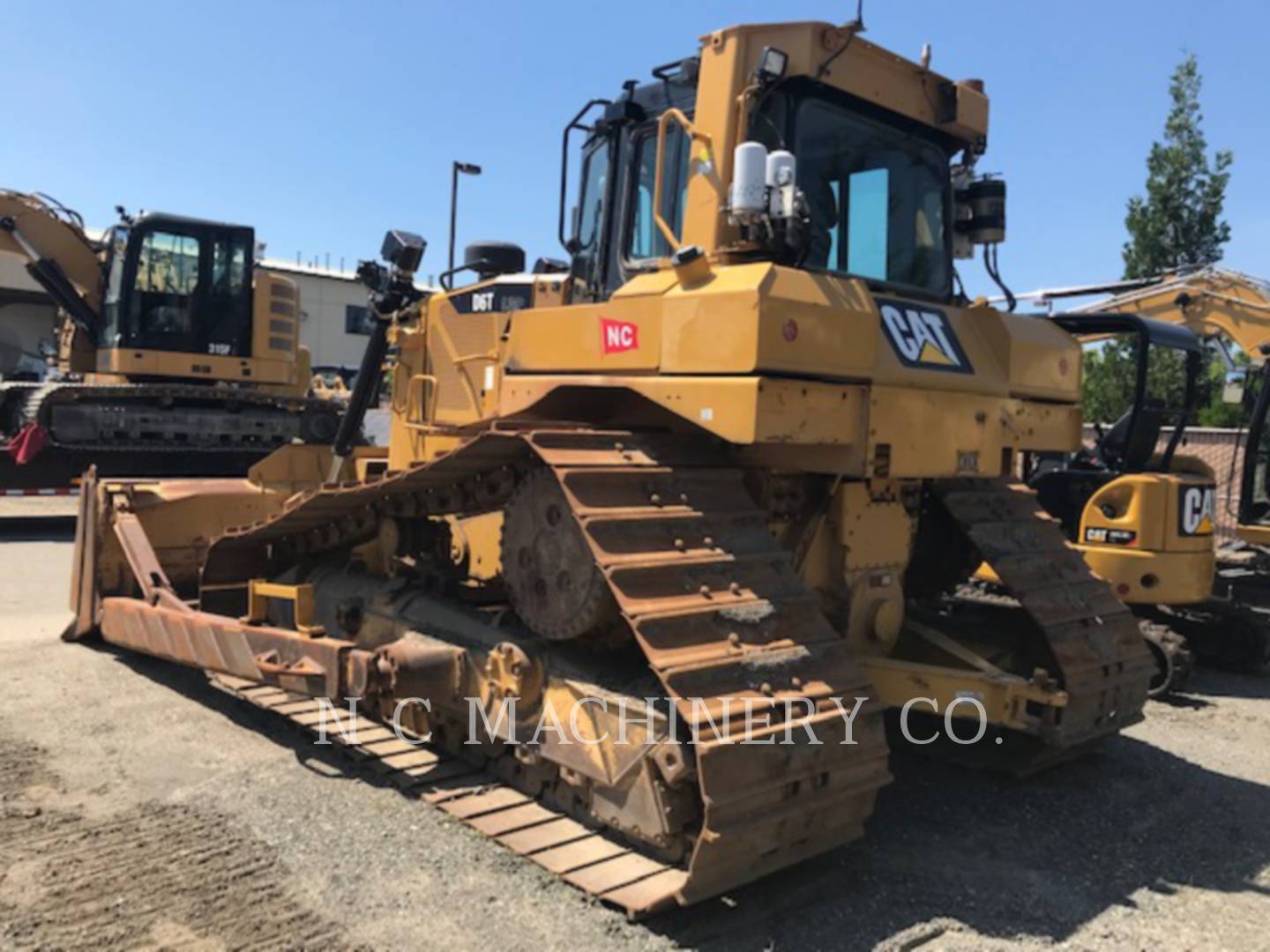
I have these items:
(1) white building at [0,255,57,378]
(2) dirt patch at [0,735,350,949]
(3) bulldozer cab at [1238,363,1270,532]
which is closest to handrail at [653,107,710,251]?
(2) dirt patch at [0,735,350,949]

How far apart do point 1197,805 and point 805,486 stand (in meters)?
2.57

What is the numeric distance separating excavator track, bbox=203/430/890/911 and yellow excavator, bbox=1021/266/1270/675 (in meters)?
4.62

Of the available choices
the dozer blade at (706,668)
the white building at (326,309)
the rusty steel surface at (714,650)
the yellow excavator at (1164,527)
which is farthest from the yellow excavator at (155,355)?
the white building at (326,309)

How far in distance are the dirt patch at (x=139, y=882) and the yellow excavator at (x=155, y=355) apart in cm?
1040

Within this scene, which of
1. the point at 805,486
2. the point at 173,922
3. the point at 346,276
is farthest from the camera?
the point at 346,276

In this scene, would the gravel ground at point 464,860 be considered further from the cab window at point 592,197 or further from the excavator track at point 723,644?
the cab window at point 592,197

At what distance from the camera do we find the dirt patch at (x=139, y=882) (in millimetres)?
3453

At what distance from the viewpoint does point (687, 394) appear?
13.6ft

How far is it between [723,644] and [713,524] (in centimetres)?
56

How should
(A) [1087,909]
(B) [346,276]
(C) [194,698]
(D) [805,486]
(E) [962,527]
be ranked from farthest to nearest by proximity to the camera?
1. (B) [346,276]
2. (C) [194,698]
3. (E) [962,527]
4. (D) [805,486]
5. (A) [1087,909]

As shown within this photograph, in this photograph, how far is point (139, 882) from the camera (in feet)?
12.5

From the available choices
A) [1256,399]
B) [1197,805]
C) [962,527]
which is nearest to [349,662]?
[962,527]

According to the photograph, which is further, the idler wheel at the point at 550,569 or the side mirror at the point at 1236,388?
the side mirror at the point at 1236,388

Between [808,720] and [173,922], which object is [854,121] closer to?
[808,720]
